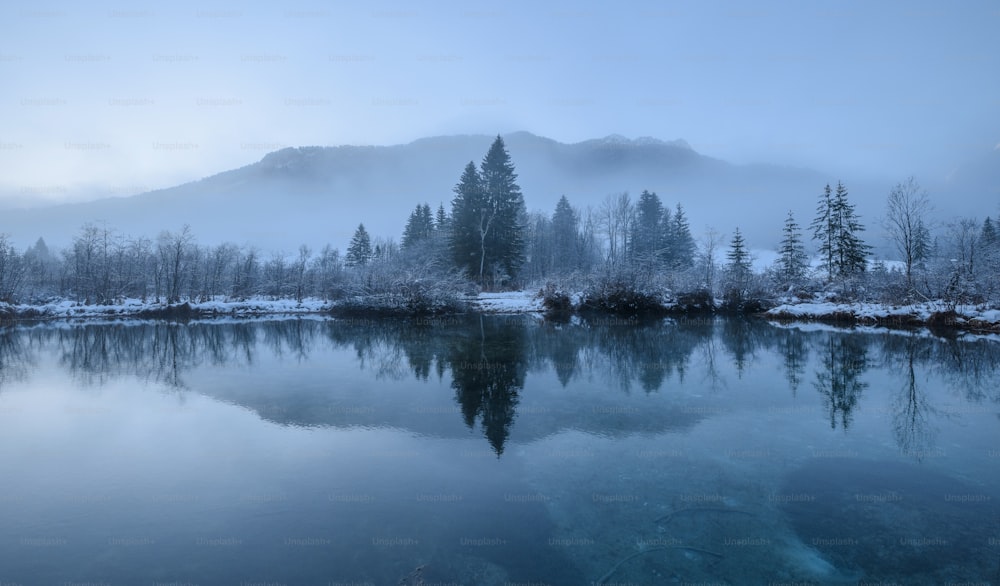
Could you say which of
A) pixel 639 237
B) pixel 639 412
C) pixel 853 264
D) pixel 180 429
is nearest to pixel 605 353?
pixel 639 412

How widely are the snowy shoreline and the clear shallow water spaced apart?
12335 millimetres

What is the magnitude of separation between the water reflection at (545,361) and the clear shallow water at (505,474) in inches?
5.2

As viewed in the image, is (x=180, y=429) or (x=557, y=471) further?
(x=180, y=429)

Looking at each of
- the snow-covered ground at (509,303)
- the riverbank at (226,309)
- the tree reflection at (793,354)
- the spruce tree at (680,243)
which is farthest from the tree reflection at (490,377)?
the spruce tree at (680,243)

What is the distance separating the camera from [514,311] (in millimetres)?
31156

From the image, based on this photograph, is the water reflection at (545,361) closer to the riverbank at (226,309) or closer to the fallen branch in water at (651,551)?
the fallen branch in water at (651,551)

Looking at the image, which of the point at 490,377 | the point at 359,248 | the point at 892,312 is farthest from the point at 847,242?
the point at 359,248

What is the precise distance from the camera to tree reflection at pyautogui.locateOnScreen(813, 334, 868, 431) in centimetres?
881

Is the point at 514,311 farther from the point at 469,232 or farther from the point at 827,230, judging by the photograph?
the point at 827,230

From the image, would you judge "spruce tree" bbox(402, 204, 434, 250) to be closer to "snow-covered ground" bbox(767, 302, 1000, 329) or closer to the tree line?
the tree line

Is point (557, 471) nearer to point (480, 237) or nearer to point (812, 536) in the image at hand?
point (812, 536)

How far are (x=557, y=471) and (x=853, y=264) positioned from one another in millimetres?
45859

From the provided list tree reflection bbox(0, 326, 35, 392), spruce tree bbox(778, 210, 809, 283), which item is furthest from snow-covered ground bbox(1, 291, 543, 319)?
spruce tree bbox(778, 210, 809, 283)

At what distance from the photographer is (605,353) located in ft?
50.4
